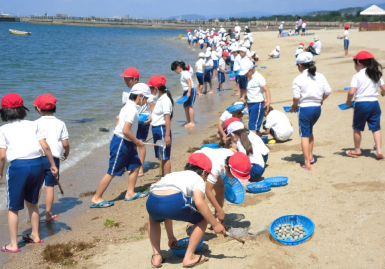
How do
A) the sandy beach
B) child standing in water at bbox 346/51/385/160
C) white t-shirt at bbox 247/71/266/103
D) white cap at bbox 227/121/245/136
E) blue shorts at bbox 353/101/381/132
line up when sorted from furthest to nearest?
white t-shirt at bbox 247/71/266/103
blue shorts at bbox 353/101/381/132
child standing in water at bbox 346/51/385/160
white cap at bbox 227/121/245/136
the sandy beach

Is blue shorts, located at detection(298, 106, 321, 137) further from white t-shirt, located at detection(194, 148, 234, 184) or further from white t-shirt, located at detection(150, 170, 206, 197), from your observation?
white t-shirt, located at detection(150, 170, 206, 197)

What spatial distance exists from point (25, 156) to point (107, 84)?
16107 millimetres

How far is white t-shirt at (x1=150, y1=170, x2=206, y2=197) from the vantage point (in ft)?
13.1

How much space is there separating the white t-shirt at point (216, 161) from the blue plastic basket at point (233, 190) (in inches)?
20.5

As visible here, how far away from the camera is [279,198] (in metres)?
5.80

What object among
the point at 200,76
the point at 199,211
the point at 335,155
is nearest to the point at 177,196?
the point at 199,211

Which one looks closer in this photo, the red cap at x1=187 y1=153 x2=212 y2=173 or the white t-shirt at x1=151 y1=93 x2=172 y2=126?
the red cap at x1=187 y1=153 x2=212 y2=173

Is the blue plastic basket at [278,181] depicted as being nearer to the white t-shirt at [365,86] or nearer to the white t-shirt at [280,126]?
the white t-shirt at [365,86]

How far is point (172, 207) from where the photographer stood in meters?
3.97

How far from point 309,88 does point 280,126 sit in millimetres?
2077

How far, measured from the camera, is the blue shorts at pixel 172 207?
396 centimetres

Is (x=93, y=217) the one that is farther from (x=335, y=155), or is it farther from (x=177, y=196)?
(x=335, y=155)

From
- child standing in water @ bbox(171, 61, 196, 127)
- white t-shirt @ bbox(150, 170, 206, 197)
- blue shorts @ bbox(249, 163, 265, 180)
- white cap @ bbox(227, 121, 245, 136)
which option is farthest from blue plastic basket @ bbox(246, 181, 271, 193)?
child standing in water @ bbox(171, 61, 196, 127)

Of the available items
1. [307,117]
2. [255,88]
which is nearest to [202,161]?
[307,117]
